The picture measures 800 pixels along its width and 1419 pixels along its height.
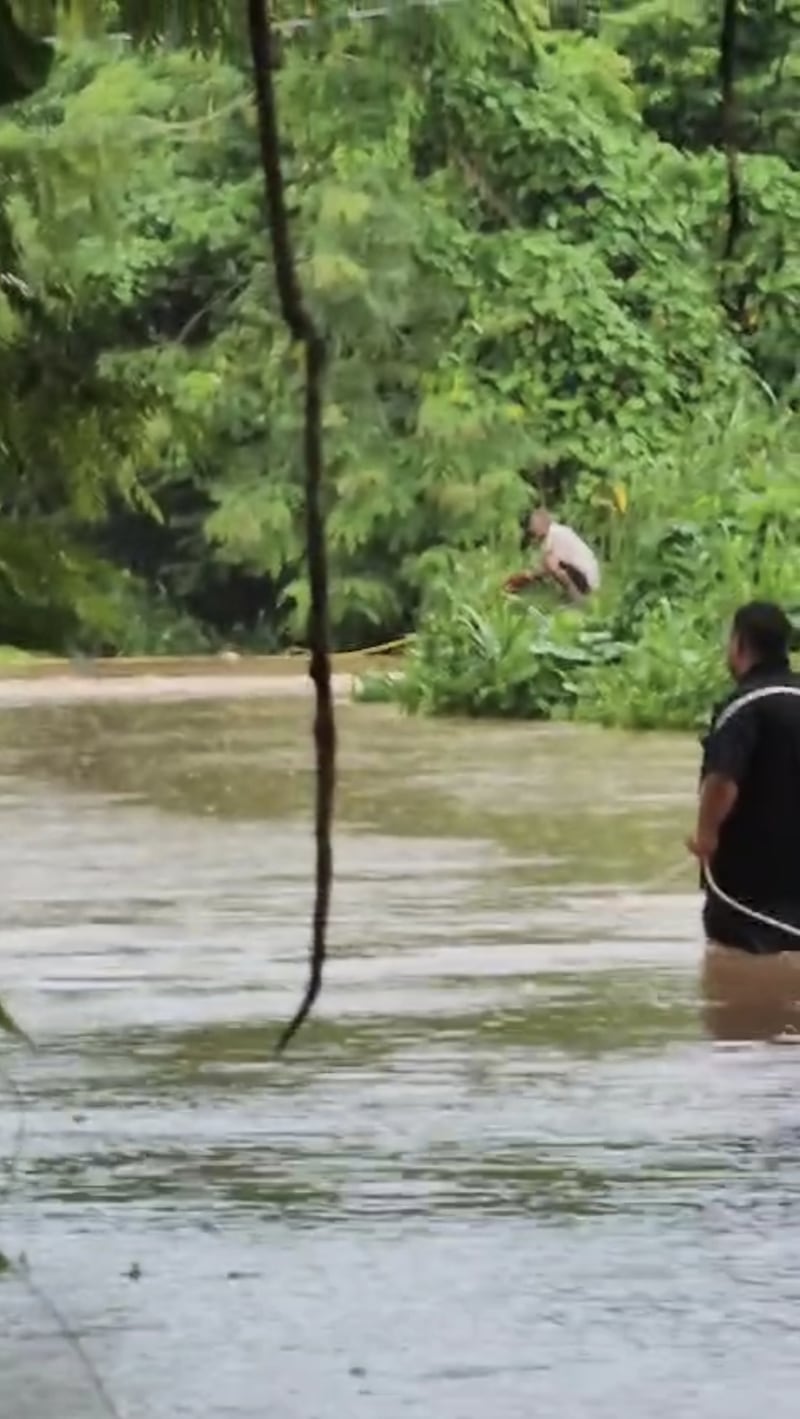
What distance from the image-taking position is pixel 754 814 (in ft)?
35.2

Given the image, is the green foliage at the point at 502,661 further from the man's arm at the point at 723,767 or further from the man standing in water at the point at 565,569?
the man's arm at the point at 723,767

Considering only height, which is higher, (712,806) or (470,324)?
(712,806)

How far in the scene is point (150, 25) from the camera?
12.7 ft

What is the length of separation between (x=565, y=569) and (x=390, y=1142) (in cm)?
1609

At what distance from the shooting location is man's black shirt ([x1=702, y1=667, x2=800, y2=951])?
10484 millimetres

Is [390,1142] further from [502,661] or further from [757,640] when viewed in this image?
[502,661]

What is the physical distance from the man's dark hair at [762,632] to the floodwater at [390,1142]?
98 cm

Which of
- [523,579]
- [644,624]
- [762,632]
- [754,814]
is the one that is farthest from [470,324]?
[762,632]

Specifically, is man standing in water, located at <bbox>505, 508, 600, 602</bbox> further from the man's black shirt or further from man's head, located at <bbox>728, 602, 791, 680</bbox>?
man's head, located at <bbox>728, 602, 791, 680</bbox>

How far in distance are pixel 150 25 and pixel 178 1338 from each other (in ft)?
10.1

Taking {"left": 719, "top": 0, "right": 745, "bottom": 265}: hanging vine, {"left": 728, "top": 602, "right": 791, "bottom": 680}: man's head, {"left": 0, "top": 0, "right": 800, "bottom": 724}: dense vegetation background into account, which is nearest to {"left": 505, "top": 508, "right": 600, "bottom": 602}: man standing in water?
{"left": 0, "top": 0, "right": 800, "bottom": 724}: dense vegetation background

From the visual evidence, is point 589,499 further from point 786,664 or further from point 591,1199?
point 591,1199

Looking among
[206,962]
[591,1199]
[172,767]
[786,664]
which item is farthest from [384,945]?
[172,767]

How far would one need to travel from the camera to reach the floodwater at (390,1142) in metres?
6.11
